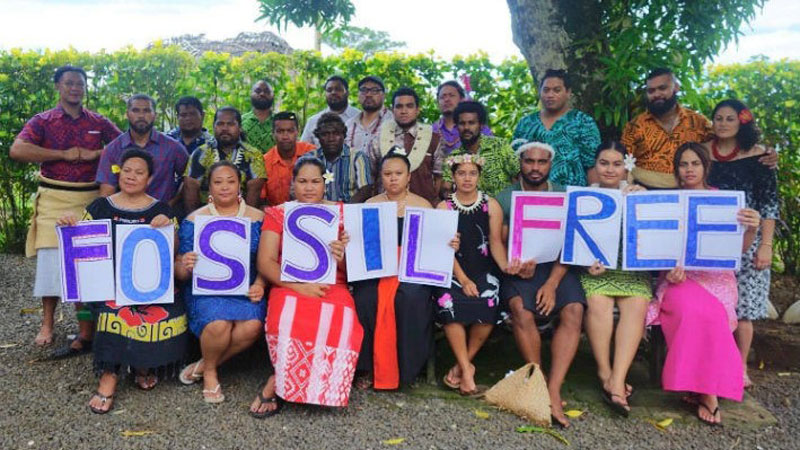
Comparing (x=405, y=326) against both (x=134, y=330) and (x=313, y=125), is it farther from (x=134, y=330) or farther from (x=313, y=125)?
(x=313, y=125)

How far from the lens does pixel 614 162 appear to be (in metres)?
4.41

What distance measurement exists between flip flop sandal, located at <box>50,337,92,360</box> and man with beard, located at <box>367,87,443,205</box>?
2.49m

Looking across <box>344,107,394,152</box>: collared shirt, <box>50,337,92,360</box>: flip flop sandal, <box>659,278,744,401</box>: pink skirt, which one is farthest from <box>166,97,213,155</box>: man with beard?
<box>659,278,744,401</box>: pink skirt

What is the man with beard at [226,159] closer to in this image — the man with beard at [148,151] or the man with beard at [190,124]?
the man with beard at [148,151]

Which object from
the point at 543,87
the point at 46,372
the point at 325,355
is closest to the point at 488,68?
the point at 543,87

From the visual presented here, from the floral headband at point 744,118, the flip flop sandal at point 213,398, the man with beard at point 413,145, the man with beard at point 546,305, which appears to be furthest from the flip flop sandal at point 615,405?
the flip flop sandal at point 213,398

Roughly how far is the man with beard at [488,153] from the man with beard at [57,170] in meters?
2.83

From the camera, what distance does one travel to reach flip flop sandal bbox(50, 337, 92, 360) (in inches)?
191

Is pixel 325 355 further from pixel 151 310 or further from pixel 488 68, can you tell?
pixel 488 68

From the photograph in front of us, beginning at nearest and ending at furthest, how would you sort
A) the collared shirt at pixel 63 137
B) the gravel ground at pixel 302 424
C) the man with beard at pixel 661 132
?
the gravel ground at pixel 302 424
the man with beard at pixel 661 132
the collared shirt at pixel 63 137

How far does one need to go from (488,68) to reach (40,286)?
203 inches

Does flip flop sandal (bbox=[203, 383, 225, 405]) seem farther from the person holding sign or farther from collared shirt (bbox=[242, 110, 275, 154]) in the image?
the person holding sign

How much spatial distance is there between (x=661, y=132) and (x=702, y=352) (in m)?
1.62

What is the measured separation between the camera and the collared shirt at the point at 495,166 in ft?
16.1
